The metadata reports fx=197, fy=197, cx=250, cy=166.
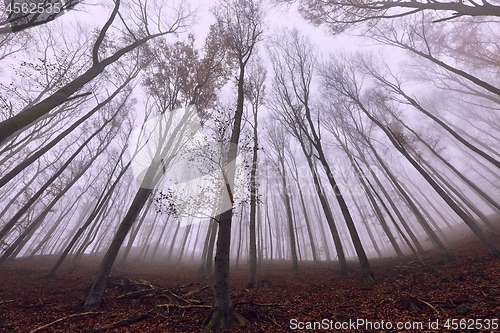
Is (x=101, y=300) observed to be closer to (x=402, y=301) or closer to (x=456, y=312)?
(x=402, y=301)

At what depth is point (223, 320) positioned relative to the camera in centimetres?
407

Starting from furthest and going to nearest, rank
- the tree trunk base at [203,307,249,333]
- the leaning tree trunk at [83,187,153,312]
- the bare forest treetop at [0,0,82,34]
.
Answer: the leaning tree trunk at [83,187,153,312], the bare forest treetop at [0,0,82,34], the tree trunk base at [203,307,249,333]

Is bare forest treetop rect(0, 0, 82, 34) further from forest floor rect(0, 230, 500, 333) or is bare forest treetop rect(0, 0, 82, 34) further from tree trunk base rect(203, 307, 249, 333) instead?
tree trunk base rect(203, 307, 249, 333)

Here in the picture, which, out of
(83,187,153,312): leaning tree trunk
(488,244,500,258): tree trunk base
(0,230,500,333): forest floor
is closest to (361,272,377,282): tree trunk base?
(0,230,500,333): forest floor

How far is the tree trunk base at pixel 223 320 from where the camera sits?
12.9 feet

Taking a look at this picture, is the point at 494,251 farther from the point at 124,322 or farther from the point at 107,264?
the point at 107,264

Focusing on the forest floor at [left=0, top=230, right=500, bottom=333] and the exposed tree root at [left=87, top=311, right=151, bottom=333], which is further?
the exposed tree root at [left=87, top=311, right=151, bottom=333]

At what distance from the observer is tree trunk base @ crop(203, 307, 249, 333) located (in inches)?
154

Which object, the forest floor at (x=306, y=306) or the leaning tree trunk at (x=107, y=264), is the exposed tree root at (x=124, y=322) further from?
the leaning tree trunk at (x=107, y=264)

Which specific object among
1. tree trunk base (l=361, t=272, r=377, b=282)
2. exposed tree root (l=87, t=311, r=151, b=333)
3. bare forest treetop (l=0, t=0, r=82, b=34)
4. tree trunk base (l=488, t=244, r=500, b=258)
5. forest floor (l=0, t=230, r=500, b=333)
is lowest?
exposed tree root (l=87, t=311, r=151, b=333)

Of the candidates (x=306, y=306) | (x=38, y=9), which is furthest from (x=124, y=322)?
(x=38, y=9)

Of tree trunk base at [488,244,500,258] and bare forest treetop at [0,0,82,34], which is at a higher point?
bare forest treetop at [0,0,82,34]

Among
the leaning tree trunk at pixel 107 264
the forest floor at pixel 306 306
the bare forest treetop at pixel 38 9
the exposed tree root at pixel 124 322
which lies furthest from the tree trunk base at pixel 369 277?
the bare forest treetop at pixel 38 9

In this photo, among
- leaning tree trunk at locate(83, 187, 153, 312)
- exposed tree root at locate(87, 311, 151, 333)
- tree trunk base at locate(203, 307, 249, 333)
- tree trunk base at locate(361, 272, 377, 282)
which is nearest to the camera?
tree trunk base at locate(203, 307, 249, 333)
